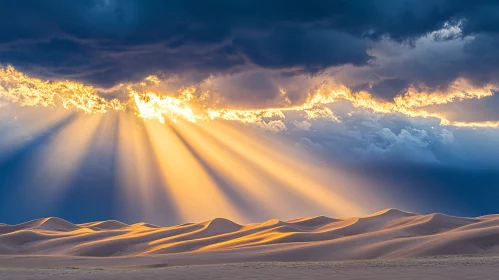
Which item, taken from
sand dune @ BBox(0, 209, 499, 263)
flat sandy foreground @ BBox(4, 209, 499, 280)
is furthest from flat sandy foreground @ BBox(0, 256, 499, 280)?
sand dune @ BBox(0, 209, 499, 263)

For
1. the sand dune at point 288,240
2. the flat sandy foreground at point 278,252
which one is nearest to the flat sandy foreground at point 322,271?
the flat sandy foreground at point 278,252

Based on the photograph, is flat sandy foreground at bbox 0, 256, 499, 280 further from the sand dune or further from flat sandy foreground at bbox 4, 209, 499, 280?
the sand dune

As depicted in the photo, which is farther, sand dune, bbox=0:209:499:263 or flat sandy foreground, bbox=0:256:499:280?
sand dune, bbox=0:209:499:263

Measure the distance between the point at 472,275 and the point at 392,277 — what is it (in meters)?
2.40

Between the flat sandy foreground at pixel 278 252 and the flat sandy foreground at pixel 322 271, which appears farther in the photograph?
the flat sandy foreground at pixel 278 252

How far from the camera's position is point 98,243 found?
41281mm

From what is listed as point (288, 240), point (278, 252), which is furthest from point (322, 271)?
point (288, 240)

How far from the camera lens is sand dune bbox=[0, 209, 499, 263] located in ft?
91.7

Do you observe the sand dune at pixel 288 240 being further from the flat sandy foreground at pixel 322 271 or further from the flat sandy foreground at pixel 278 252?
the flat sandy foreground at pixel 322 271

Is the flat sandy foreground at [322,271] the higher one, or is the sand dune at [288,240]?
the sand dune at [288,240]

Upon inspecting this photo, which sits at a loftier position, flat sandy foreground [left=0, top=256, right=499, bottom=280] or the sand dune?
the sand dune

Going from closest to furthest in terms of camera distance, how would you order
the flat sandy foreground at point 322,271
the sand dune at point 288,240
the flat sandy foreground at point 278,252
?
the flat sandy foreground at point 322,271 < the flat sandy foreground at point 278,252 < the sand dune at point 288,240

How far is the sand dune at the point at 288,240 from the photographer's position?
28.0m

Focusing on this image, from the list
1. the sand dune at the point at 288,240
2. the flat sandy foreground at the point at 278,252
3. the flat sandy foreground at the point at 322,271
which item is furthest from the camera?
the sand dune at the point at 288,240
